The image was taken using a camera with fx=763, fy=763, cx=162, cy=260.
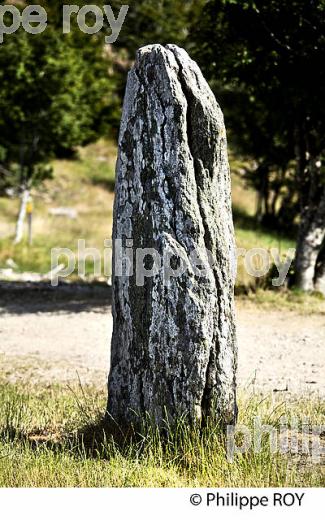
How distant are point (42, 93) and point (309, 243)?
12.7m

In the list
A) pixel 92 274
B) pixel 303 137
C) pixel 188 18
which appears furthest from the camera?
pixel 188 18

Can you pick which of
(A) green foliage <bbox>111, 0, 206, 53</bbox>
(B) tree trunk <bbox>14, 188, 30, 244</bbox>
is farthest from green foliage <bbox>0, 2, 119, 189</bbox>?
(A) green foliage <bbox>111, 0, 206, 53</bbox>

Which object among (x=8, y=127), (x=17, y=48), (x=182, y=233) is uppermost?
(x=17, y=48)

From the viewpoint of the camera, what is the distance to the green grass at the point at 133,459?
4.60 m

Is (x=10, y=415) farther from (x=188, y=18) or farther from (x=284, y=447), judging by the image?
(x=188, y=18)

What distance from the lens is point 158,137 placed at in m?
5.21

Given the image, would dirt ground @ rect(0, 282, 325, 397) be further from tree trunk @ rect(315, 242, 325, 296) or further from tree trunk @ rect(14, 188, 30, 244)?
tree trunk @ rect(14, 188, 30, 244)

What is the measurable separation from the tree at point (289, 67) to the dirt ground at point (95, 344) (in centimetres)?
234

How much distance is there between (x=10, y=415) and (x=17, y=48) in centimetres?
1888

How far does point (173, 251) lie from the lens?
509 cm

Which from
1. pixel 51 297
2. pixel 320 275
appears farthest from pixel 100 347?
pixel 320 275

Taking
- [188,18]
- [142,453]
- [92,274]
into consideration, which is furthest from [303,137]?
[188,18]

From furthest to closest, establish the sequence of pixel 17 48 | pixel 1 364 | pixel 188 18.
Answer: pixel 188 18 → pixel 17 48 → pixel 1 364

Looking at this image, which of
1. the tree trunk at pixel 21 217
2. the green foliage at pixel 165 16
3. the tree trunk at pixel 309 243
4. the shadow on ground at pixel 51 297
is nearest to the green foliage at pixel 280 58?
the tree trunk at pixel 309 243
